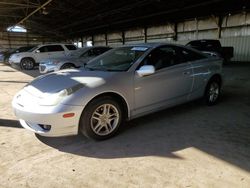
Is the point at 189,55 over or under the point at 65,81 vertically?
over

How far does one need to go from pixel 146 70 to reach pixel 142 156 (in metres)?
1.37

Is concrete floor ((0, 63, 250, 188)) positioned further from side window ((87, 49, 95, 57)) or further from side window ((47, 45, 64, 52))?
side window ((47, 45, 64, 52))

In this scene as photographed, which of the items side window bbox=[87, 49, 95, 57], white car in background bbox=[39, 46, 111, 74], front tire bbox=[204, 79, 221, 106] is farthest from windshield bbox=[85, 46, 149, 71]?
side window bbox=[87, 49, 95, 57]

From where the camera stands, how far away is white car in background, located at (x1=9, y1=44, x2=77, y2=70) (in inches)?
652

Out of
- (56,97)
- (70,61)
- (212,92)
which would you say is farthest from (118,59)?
(70,61)

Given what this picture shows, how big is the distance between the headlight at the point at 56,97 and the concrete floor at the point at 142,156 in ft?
2.14

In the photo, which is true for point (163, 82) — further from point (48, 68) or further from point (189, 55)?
point (48, 68)

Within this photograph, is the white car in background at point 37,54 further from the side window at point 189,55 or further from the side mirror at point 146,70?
Result: the side mirror at point 146,70

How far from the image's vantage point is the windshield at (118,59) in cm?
432

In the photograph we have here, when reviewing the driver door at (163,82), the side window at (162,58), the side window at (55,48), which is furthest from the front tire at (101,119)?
the side window at (55,48)

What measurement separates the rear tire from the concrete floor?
1271 centimetres

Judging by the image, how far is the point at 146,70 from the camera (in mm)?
4047

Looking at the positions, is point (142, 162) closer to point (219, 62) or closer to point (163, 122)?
point (163, 122)

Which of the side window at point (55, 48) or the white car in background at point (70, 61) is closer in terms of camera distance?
the white car in background at point (70, 61)
